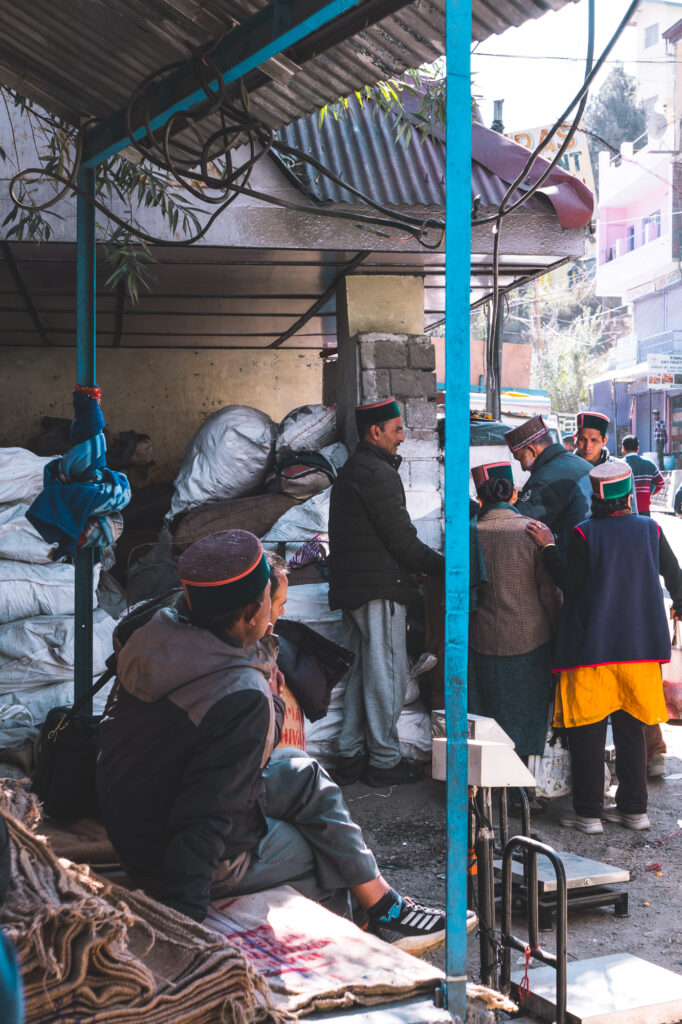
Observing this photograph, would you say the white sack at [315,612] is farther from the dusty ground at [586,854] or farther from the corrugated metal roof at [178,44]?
the corrugated metal roof at [178,44]

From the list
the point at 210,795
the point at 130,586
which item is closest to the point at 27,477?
the point at 130,586

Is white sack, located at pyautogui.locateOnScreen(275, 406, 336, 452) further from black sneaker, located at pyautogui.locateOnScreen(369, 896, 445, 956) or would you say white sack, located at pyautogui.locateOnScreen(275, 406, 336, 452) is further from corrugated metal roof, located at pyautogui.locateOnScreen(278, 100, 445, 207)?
black sneaker, located at pyautogui.locateOnScreen(369, 896, 445, 956)

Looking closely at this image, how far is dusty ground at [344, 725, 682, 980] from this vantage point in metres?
3.81

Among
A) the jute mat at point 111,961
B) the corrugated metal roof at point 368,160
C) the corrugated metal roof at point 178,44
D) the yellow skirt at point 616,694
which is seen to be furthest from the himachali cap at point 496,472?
the jute mat at point 111,961

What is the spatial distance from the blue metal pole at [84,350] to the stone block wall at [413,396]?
2424 mm

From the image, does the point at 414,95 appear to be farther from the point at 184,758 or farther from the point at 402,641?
the point at 184,758

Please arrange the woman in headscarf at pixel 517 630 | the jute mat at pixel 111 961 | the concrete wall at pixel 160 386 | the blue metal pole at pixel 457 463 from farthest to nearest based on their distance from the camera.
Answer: the concrete wall at pixel 160 386
the woman in headscarf at pixel 517 630
the blue metal pole at pixel 457 463
the jute mat at pixel 111 961

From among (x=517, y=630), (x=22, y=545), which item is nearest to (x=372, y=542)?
(x=517, y=630)

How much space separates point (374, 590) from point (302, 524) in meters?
0.83

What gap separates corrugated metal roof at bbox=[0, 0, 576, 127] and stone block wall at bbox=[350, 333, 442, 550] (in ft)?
8.08

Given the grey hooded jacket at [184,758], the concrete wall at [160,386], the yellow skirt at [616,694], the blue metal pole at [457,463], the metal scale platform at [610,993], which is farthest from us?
the concrete wall at [160,386]

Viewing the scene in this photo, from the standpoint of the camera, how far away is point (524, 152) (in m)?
6.14

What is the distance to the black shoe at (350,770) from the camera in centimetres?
554

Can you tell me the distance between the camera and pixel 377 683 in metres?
5.47
